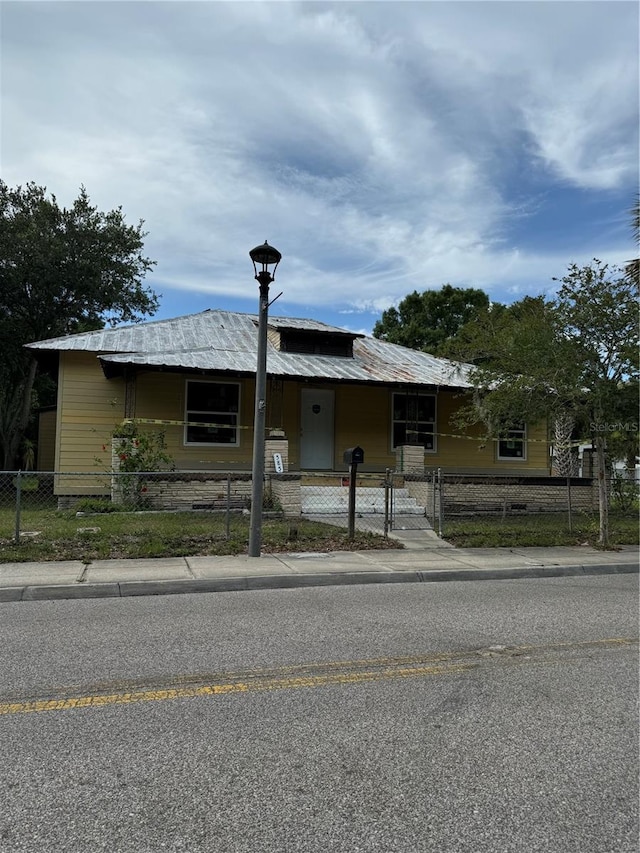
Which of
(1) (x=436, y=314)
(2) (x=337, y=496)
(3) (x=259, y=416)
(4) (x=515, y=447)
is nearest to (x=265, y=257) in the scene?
(3) (x=259, y=416)

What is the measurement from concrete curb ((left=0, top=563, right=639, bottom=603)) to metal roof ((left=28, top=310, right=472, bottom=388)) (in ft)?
18.6

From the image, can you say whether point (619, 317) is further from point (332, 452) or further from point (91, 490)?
point (91, 490)

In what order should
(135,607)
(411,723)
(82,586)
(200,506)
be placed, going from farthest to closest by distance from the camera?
(200,506) → (82,586) → (135,607) → (411,723)

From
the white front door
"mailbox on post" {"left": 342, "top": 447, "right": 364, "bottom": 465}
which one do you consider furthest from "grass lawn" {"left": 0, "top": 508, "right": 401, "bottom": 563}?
the white front door

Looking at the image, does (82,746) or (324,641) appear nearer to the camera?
(82,746)

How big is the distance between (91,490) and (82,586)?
323 inches

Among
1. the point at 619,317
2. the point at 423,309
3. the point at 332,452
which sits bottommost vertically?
the point at 332,452

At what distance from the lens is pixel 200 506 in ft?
47.6

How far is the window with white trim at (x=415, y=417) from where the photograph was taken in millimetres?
17953

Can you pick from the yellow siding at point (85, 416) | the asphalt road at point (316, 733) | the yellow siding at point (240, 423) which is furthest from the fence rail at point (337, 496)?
the asphalt road at point (316, 733)

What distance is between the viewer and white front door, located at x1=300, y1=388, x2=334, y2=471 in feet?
56.9

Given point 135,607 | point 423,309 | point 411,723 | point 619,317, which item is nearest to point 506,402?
point 619,317

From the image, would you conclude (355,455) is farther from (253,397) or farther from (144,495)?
(253,397)

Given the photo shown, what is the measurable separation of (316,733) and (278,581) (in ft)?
15.0
